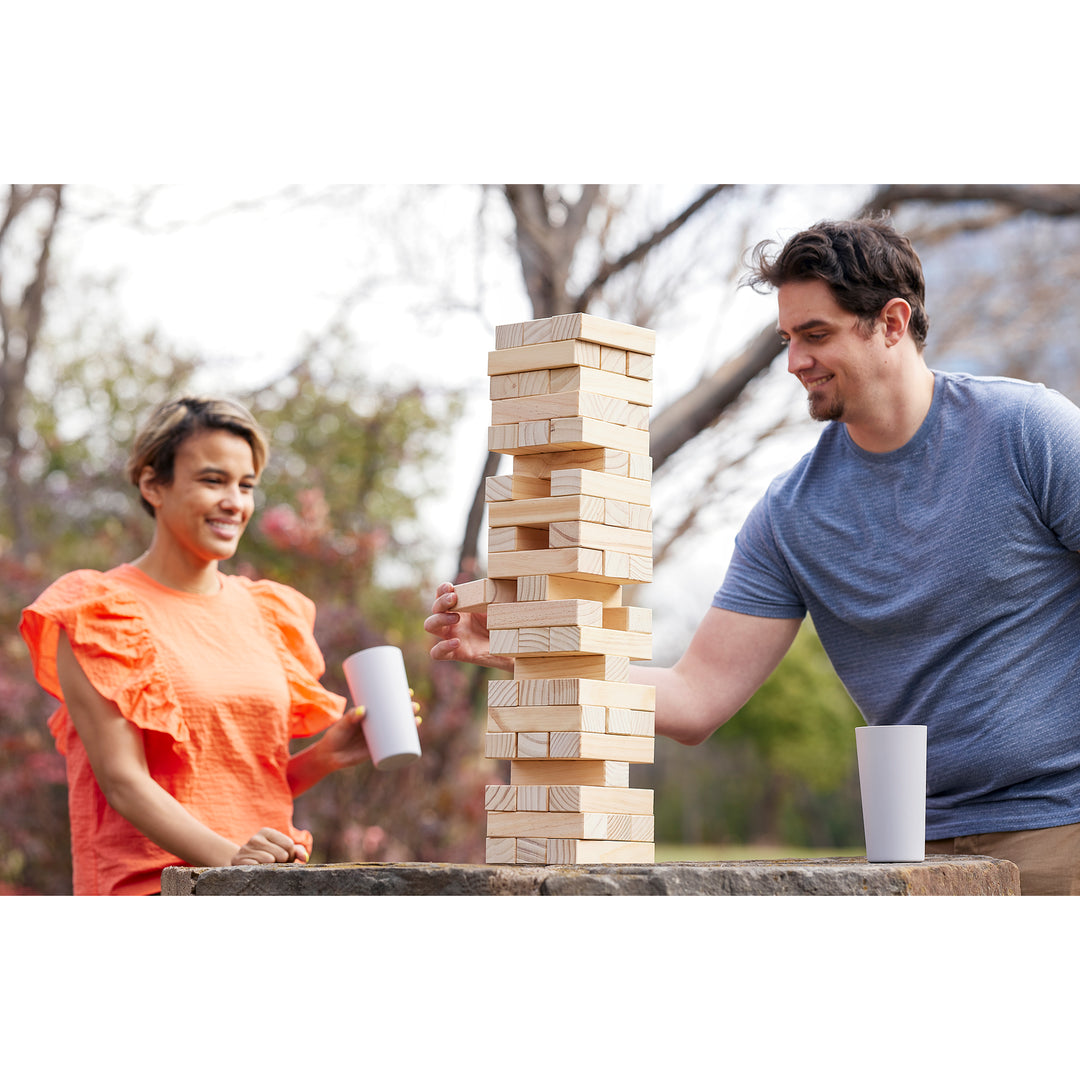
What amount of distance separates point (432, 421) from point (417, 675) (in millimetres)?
1998

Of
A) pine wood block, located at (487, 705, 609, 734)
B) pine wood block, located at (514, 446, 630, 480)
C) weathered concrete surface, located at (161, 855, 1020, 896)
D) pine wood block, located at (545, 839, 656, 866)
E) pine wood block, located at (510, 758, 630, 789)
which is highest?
pine wood block, located at (514, 446, 630, 480)

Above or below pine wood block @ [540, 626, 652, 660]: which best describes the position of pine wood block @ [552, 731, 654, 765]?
below

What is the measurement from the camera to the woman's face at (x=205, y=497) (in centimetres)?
272

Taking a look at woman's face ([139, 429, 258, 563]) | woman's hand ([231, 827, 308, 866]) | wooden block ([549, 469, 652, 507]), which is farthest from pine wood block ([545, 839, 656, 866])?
woman's face ([139, 429, 258, 563])

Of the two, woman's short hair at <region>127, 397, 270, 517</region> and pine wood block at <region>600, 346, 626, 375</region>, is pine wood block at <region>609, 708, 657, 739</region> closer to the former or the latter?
pine wood block at <region>600, 346, 626, 375</region>

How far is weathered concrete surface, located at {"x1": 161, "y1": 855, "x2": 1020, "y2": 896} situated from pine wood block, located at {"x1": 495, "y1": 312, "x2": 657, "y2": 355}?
91 centimetres

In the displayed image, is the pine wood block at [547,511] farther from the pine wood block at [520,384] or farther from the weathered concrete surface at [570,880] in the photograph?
the weathered concrete surface at [570,880]

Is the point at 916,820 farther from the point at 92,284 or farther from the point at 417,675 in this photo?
the point at 92,284

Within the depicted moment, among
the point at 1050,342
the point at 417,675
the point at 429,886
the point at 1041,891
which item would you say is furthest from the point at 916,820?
the point at 1050,342

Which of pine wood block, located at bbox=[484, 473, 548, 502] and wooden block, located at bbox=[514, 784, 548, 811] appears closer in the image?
wooden block, located at bbox=[514, 784, 548, 811]

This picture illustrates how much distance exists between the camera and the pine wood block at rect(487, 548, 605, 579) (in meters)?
2.07

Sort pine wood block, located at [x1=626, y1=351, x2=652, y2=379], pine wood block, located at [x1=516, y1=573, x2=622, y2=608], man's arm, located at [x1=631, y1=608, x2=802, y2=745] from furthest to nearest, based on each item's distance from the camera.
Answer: man's arm, located at [x1=631, y1=608, x2=802, y2=745] → pine wood block, located at [x1=626, y1=351, x2=652, y2=379] → pine wood block, located at [x1=516, y1=573, x2=622, y2=608]

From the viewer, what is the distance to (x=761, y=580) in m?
2.69

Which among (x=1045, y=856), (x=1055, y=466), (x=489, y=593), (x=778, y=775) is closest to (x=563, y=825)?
(x=489, y=593)
